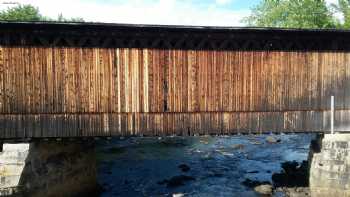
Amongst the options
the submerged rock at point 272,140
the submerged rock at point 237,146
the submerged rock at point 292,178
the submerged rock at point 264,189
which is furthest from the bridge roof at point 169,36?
the submerged rock at point 272,140

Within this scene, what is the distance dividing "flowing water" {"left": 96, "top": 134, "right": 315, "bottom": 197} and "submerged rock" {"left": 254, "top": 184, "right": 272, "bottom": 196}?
338 millimetres

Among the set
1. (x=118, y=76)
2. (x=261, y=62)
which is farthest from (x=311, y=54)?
(x=118, y=76)

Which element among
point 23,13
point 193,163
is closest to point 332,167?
point 193,163

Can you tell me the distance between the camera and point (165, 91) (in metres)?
14.2

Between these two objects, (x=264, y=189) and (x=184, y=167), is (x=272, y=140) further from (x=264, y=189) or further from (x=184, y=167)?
(x=264, y=189)

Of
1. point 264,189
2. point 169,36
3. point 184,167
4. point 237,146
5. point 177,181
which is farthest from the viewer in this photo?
point 237,146

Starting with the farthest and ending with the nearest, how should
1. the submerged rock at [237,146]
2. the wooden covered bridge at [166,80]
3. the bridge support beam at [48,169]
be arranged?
1. the submerged rock at [237,146]
2. the wooden covered bridge at [166,80]
3. the bridge support beam at [48,169]

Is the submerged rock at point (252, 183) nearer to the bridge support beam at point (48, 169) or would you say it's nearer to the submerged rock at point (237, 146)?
the bridge support beam at point (48, 169)

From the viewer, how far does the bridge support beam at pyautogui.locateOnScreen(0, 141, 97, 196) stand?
13.0m

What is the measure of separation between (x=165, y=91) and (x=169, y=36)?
2.25 m

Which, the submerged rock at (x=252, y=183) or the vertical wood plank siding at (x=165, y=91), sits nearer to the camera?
the vertical wood plank siding at (x=165, y=91)

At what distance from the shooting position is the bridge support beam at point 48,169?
13001 mm

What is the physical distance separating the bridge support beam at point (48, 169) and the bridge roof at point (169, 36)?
4.36 meters

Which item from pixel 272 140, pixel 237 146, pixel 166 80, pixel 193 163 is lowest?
pixel 193 163
